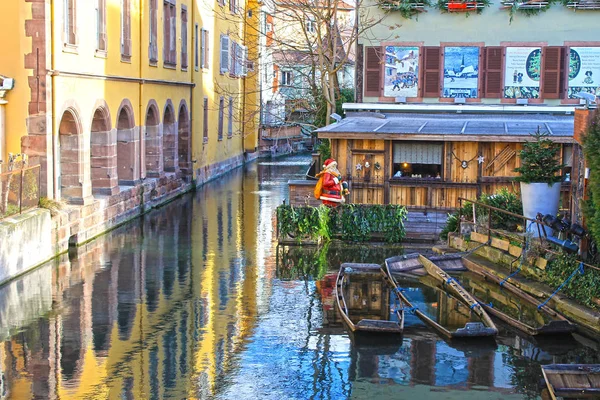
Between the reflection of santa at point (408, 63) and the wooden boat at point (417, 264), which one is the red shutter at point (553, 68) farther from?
the wooden boat at point (417, 264)

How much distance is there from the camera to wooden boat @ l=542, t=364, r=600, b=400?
38.0 ft

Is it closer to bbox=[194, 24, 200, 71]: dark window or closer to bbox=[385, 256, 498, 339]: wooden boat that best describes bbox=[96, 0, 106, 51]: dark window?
bbox=[385, 256, 498, 339]: wooden boat

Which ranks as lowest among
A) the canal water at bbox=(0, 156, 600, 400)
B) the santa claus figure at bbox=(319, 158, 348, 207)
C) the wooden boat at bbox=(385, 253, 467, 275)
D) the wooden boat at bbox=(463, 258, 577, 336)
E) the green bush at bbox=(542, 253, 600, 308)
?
the canal water at bbox=(0, 156, 600, 400)

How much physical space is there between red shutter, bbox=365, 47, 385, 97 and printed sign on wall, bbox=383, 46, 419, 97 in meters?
0.21

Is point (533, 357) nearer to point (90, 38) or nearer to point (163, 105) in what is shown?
point (90, 38)

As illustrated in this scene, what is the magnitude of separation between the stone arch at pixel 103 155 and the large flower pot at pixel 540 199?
12.2m

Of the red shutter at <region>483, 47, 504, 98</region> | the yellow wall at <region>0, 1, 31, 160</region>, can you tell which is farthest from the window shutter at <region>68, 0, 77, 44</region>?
the red shutter at <region>483, 47, 504, 98</region>

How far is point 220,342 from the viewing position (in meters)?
14.5

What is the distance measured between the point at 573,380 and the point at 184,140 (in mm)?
27775

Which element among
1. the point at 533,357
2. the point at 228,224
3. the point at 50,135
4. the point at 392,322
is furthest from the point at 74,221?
the point at 533,357

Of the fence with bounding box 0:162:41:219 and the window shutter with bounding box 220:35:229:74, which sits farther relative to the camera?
the window shutter with bounding box 220:35:229:74

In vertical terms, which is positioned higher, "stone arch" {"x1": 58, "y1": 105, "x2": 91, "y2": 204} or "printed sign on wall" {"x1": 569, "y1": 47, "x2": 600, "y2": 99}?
"printed sign on wall" {"x1": 569, "y1": 47, "x2": 600, "y2": 99}

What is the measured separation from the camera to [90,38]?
25281mm

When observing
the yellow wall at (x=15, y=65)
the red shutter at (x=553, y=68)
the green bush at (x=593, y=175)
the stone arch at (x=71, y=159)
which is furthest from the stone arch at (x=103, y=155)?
the green bush at (x=593, y=175)
